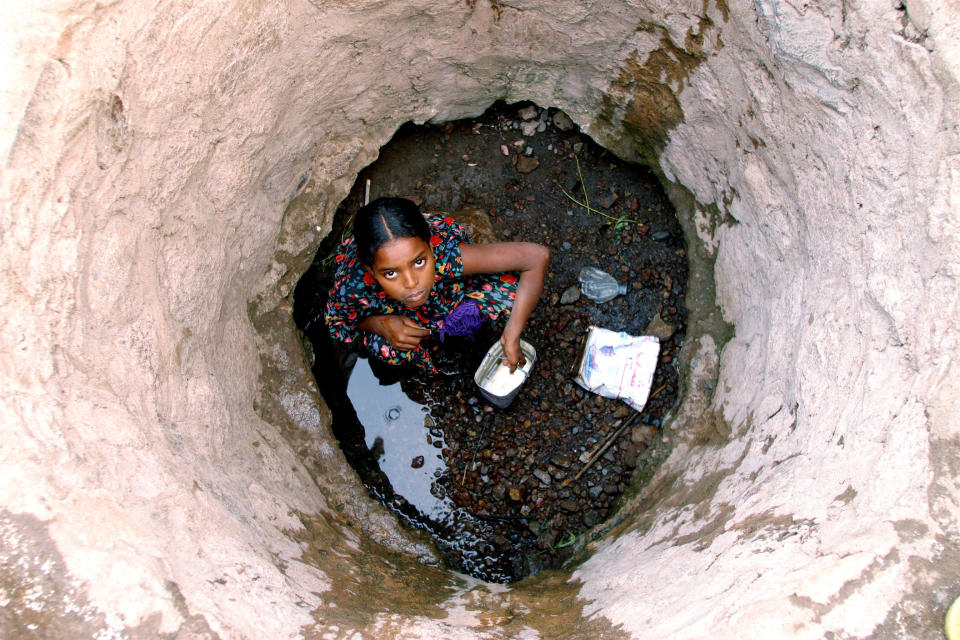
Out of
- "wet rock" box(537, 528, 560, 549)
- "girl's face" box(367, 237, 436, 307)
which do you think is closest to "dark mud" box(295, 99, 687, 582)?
"wet rock" box(537, 528, 560, 549)

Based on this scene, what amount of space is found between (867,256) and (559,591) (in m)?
1.37

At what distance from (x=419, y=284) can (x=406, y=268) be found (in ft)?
0.29

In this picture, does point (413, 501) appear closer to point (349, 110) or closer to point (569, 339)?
→ point (569, 339)

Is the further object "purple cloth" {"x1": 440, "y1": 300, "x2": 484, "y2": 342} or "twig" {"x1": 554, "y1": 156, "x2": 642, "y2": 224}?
"twig" {"x1": 554, "y1": 156, "x2": 642, "y2": 224}

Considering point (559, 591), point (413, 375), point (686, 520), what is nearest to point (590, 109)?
point (413, 375)

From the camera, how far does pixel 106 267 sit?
62.2 inches

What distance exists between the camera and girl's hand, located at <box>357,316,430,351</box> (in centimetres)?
238

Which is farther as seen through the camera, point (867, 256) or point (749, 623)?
point (867, 256)

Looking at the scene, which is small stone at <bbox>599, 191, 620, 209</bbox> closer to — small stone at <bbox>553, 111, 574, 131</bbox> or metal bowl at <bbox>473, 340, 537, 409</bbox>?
small stone at <bbox>553, 111, 574, 131</bbox>

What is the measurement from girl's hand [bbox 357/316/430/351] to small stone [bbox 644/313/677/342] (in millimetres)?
982

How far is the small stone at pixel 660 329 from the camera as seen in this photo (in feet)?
8.67

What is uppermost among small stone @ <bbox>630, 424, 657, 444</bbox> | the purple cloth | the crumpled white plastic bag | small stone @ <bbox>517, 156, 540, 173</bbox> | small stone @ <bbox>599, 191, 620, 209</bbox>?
small stone @ <bbox>517, 156, 540, 173</bbox>

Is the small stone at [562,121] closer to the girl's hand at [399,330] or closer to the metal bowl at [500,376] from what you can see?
the metal bowl at [500,376]

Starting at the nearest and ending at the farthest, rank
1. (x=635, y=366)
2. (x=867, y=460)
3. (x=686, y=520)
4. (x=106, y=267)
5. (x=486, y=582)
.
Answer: (x=867, y=460)
(x=106, y=267)
(x=686, y=520)
(x=486, y=582)
(x=635, y=366)
